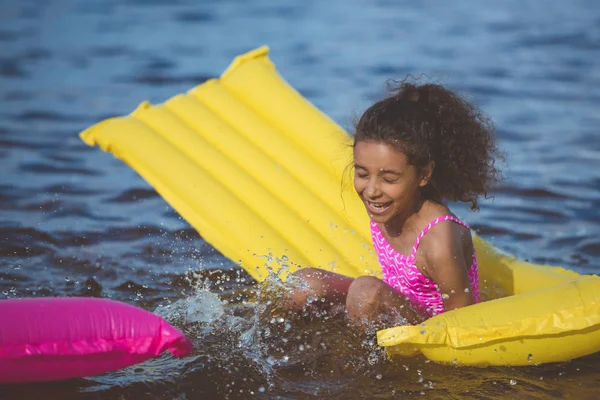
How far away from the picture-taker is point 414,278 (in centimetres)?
303

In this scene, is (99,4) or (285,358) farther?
(99,4)

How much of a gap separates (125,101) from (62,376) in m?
4.34

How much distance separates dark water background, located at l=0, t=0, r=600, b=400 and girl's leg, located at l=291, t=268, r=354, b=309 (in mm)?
93

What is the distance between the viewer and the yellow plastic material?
11.3 ft

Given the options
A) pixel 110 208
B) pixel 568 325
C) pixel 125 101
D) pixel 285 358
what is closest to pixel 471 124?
pixel 568 325

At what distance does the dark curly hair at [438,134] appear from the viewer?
9.45 ft

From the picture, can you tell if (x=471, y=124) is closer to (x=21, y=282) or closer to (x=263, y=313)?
(x=263, y=313)

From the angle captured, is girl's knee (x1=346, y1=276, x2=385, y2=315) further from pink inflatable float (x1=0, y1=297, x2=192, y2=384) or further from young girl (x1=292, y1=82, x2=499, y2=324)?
pink inflatable float (x1=0, y1=297, x2=192, y2=384)

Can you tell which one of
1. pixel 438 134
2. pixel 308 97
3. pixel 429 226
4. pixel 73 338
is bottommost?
pixel 73 338

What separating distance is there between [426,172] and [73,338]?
1.26 metres

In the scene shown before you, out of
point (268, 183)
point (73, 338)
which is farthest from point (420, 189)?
point (73, 338)

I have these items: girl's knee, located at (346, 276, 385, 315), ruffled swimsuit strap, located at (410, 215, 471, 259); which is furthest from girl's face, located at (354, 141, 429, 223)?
girl's knee, located at (346, 276, 385, 315)

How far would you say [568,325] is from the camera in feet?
9.18

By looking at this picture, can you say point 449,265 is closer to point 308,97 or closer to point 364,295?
point 364,295
